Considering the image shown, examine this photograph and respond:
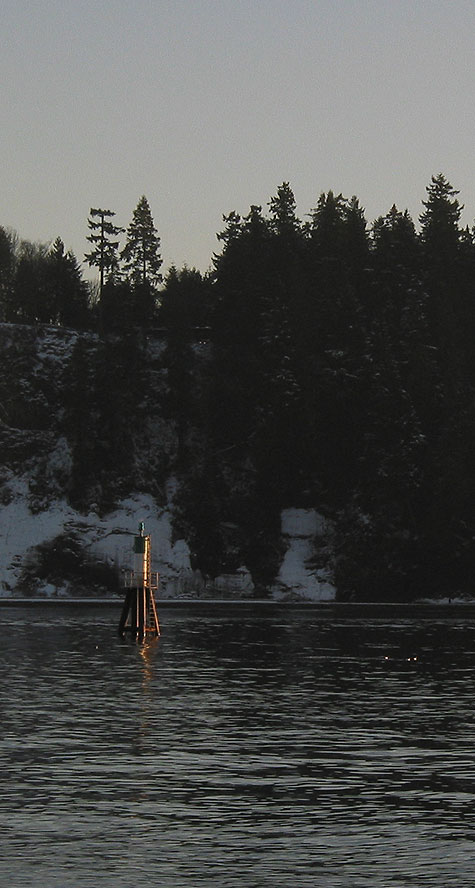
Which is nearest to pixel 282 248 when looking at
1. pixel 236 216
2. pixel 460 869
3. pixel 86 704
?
pixel 236 216

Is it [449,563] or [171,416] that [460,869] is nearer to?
[449,563]

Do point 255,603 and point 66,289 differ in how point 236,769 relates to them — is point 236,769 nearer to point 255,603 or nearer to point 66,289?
point 255,603

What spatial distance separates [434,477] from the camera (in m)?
108

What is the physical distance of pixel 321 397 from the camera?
11588 cm

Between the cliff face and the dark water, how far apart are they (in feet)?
158

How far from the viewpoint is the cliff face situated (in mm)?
107562

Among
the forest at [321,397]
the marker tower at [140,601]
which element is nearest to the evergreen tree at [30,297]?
the forest at [321,397]

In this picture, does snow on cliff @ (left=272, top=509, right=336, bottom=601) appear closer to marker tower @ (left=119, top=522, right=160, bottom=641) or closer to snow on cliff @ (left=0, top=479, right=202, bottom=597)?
snow on cliff @ (left=0, top=479, right=202, bottom=597)

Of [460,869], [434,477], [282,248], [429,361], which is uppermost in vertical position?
[282,248]

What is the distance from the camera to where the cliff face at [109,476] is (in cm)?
10756

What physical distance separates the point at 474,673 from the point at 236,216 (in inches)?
3552

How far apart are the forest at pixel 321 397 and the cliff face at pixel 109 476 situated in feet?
1.03

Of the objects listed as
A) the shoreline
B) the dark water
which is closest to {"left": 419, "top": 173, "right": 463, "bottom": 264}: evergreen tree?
the shoreline

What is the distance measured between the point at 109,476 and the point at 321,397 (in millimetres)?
18905
